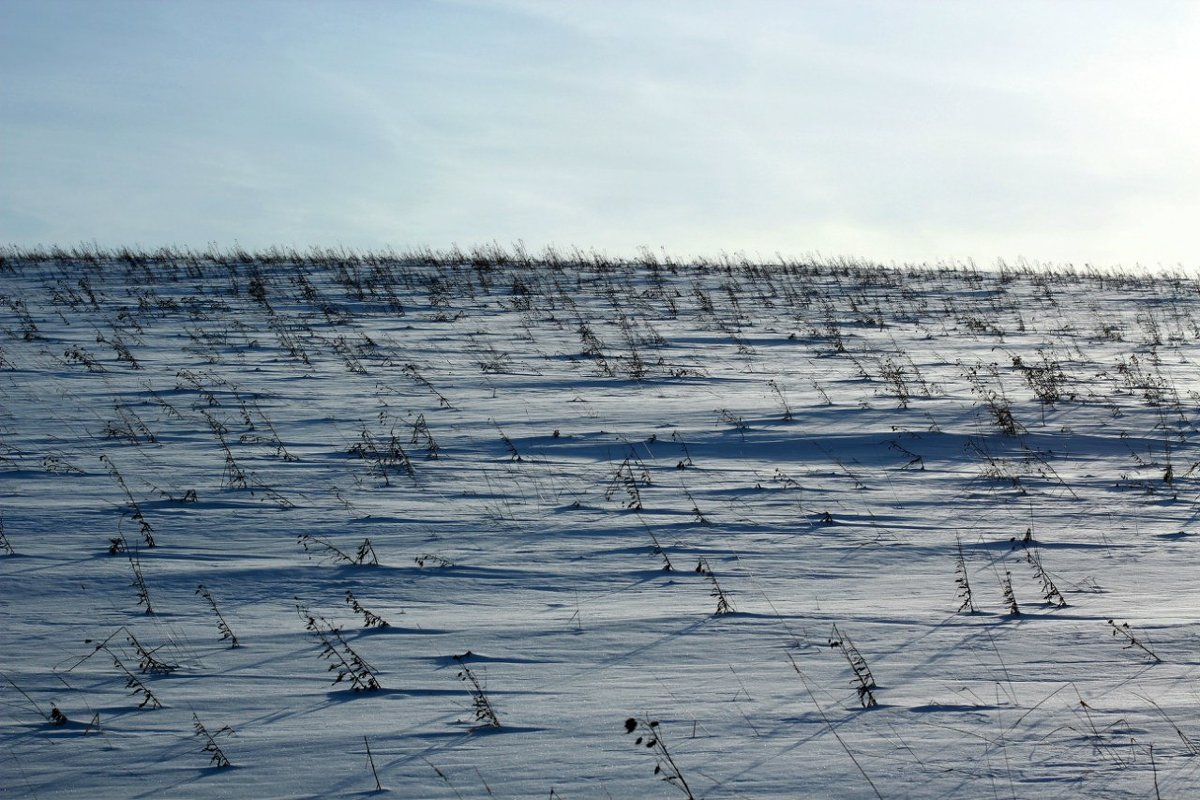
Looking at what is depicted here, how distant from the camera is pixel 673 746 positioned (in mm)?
3303

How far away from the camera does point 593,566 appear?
5.30 metres

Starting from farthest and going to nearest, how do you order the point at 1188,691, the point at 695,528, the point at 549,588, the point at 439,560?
1. the point at 695,528
2. the point at 439,560
3. the point at 549,588
4. the point at 1188,691

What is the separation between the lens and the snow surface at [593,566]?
327cm

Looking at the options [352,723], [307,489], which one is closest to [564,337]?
[307,489]

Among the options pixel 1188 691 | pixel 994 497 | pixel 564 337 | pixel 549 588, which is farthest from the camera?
pixel 564 337

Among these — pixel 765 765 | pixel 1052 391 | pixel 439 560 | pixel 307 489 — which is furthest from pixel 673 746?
pixel 1052 391

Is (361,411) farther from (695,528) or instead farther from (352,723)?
(352,723)

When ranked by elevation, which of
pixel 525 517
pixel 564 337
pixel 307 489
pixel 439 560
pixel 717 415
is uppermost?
pixel 564 337

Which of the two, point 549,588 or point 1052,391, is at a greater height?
point 1052,391

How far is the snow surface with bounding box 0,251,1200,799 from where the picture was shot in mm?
3271

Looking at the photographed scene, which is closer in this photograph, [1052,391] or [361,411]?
[361,411]

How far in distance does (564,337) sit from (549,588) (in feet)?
28.2

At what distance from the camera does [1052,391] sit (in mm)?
9641

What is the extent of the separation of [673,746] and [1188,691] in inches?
73.5
